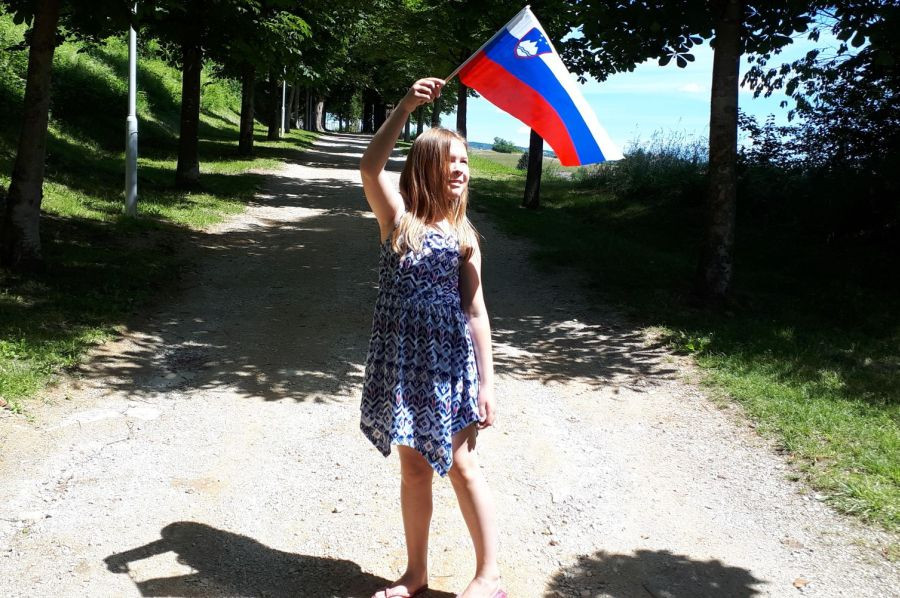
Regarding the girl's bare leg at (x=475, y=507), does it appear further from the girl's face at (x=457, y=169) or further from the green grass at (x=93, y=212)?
the green grass at (x=93, y=212)

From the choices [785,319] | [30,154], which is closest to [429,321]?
[30,154]

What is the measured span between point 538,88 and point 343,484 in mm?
2513

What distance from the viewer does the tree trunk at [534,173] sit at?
1744cm

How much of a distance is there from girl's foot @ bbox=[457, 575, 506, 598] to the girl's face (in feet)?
5.29

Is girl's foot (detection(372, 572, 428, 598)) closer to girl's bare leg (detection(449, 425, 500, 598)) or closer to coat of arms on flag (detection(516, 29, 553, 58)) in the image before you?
girl's bare leg (detection(449, 425, 500, 598))

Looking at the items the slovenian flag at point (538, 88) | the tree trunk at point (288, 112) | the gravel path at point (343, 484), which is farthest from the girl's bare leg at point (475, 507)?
the tree trunk at point (288, 112)

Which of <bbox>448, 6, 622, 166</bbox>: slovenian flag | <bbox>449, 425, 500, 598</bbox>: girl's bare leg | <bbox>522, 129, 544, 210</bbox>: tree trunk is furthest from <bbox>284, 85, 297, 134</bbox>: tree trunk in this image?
<bbox>449, 425, 500, 598</bbox>: girl's bare leg

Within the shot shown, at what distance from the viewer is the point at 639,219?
649 inches

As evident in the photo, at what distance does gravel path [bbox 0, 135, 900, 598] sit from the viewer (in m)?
3.73

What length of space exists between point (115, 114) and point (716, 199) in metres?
19.6

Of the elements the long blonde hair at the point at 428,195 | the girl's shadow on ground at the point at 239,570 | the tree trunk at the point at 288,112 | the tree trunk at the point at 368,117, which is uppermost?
the tree trunk at the point at 368,117

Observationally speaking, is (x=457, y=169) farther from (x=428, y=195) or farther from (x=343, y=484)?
(x=343, y=484)

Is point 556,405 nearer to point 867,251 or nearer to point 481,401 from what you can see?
point 481,401

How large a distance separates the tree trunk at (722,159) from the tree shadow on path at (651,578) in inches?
235
